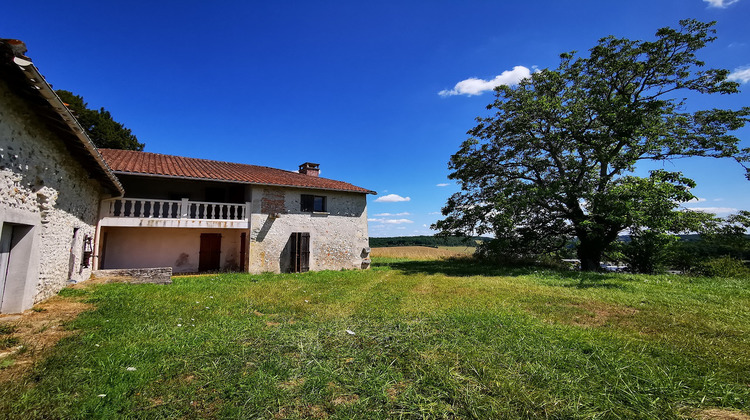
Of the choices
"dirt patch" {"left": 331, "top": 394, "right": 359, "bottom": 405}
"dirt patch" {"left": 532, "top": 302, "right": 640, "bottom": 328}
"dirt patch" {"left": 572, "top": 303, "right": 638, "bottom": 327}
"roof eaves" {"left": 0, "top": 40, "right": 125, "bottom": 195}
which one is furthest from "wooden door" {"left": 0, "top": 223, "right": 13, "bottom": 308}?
"dirt patch" {"left": 572, "top": 303, "right": 638, "bottom": 327}

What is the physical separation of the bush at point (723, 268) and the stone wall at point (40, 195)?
74.5 ft

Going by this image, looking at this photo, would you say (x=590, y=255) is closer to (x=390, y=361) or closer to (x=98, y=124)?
(x=390, y=361)

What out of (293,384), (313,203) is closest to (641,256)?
(313,203)

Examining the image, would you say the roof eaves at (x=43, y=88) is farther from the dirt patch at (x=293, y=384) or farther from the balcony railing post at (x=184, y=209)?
the balcony railing post at (x=184, y=209)

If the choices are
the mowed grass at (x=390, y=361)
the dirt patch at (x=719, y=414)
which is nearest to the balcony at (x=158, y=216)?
the mowed grass at (x=390, y=361)

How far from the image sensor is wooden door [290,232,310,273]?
558 inches

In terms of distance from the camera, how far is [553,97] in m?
15.8

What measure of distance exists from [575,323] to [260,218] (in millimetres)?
12256

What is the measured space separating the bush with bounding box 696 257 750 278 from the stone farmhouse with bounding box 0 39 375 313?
52.9ft

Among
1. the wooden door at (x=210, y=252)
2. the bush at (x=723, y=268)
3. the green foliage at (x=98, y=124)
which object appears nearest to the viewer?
the bush at (x=723, y=268)

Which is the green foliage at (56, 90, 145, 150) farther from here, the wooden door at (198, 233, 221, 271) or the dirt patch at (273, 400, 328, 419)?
the dirt patch at (273, 400, 328, 419)

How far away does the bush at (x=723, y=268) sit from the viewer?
12.9m

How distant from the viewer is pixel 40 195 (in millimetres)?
5863

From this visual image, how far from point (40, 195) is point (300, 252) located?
30.4ft
